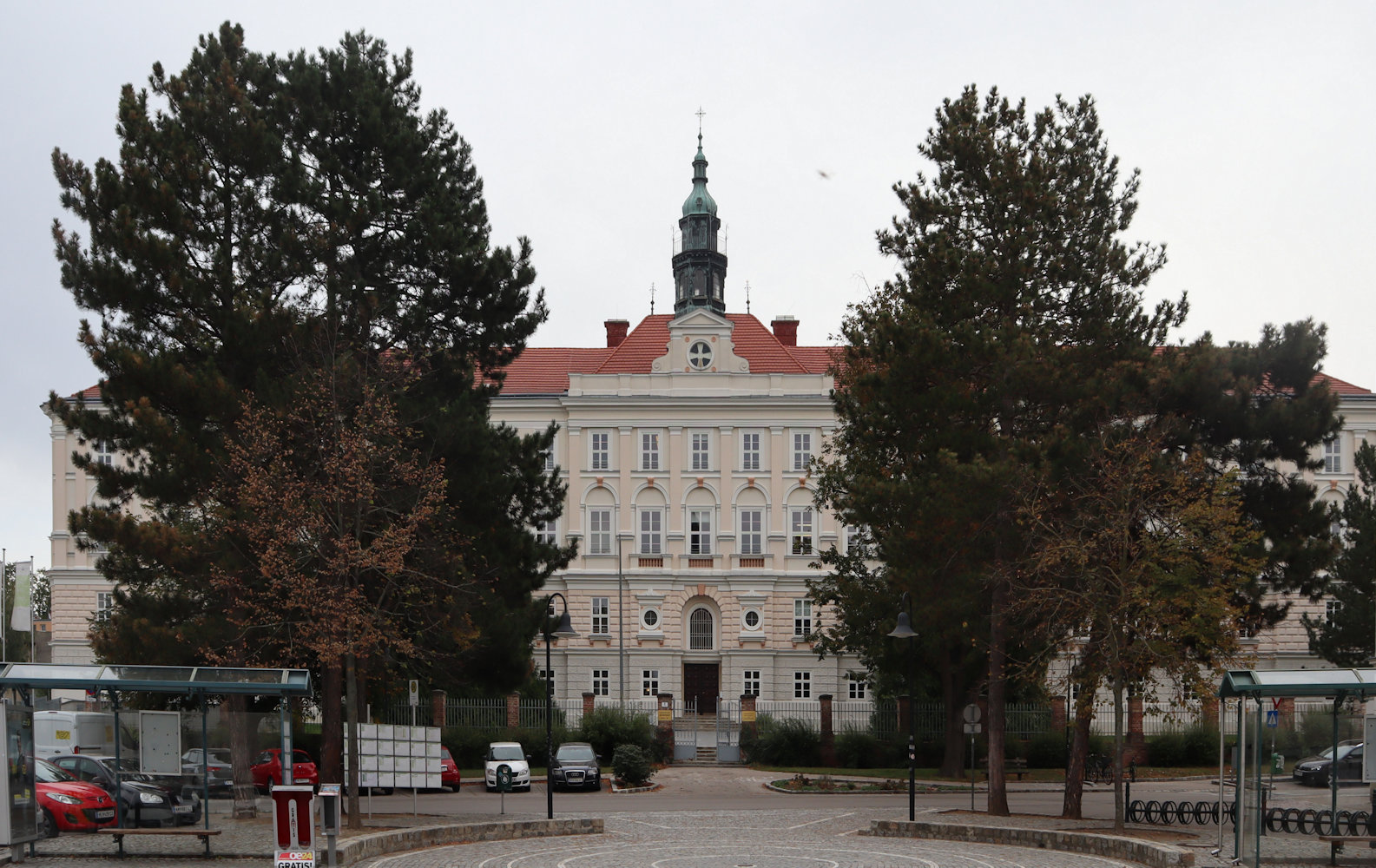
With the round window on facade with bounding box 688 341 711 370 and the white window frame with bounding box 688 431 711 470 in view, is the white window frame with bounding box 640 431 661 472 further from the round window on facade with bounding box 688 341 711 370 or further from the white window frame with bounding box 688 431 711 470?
the round window on facade with bounding box 688 341 711 370

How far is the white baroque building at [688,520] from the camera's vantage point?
71.0 metres

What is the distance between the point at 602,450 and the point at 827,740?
25600mm

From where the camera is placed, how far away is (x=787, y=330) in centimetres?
7919

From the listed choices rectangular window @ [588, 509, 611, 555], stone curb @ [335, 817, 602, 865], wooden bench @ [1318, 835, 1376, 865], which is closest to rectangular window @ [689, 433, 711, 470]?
rectangular window @ [588, 509, 611, 555]

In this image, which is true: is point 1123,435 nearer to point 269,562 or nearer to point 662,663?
point 269,562

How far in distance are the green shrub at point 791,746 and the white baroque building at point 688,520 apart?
19.4 m

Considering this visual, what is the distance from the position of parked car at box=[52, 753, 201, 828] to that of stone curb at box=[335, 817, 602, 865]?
4079 millimetres

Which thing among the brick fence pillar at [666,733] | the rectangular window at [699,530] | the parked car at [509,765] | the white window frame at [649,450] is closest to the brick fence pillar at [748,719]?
the brick fence pillar at [666,733]

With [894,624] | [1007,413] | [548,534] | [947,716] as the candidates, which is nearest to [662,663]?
[548,534]

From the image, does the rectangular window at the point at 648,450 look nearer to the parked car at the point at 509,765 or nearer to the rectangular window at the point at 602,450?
the rectangular window at the point at 602,450

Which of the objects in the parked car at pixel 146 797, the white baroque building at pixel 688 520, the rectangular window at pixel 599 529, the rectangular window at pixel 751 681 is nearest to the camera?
the parked car at pixel 146 797

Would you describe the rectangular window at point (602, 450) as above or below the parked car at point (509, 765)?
above

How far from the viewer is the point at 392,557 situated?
86.4ft

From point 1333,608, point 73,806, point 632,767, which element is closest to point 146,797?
point 73,806
